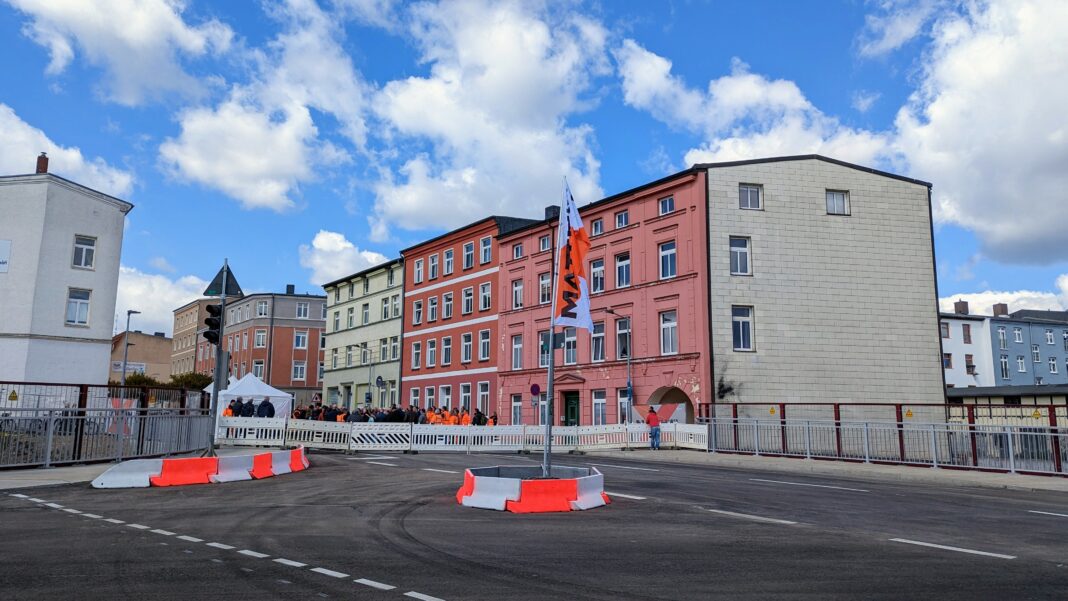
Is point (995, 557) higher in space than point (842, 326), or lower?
lower

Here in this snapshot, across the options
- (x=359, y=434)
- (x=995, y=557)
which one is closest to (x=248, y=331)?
(x=359, y=434)

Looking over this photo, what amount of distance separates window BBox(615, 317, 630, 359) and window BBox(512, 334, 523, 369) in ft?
25.1

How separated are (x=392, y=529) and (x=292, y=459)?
9.80m

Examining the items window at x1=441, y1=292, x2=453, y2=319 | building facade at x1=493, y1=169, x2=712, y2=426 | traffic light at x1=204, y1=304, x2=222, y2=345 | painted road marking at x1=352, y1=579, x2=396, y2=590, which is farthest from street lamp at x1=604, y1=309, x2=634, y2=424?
painted road marking at x1=352, y1=579, x2=396, y2=590

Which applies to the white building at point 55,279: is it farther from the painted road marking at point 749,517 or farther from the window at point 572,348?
the painted road marking at point 749,517

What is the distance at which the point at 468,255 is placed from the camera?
51562 millimetres

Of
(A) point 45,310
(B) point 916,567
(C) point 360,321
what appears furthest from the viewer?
(C) point 360,321

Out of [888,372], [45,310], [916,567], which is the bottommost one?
[916,567]

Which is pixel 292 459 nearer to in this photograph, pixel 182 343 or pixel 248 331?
pixel 248 331

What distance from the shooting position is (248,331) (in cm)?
8100

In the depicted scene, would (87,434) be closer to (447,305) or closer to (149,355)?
(447,305)

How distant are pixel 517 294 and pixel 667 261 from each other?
11700 millimetres

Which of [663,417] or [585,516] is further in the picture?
[663,417]

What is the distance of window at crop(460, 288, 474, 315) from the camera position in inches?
1988
